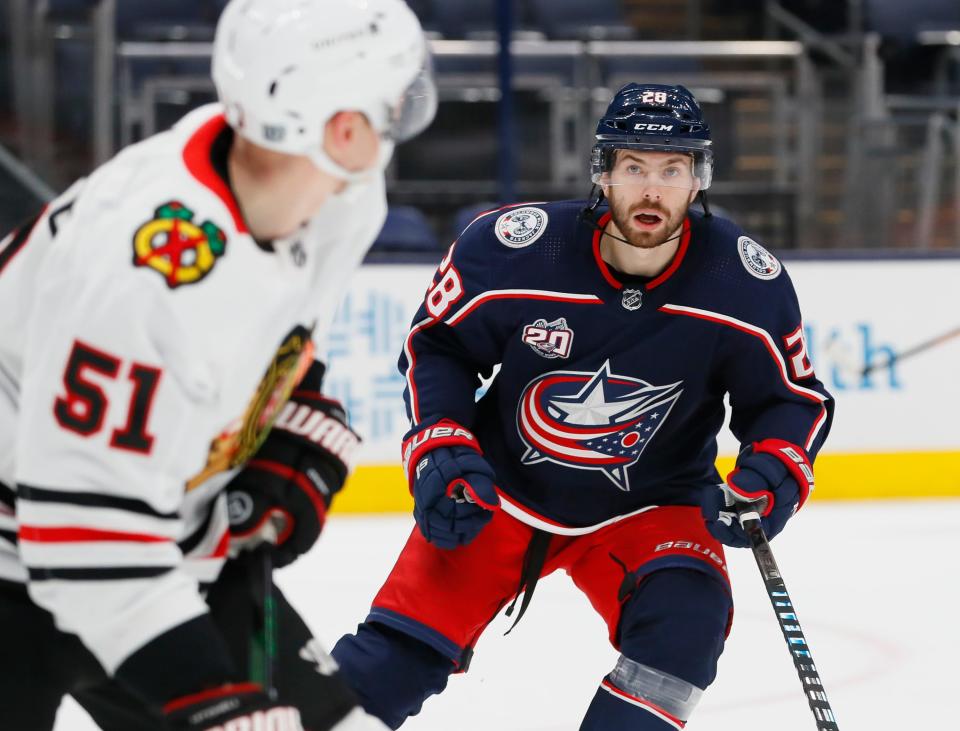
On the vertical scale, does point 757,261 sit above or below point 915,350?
above

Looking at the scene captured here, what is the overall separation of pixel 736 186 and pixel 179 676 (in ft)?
16.4

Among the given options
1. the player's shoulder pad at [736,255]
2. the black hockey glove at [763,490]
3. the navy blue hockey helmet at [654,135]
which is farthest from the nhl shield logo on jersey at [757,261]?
the black hockey glove at [763,490]

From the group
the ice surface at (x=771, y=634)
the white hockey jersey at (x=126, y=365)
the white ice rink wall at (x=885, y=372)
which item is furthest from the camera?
the white ice rink wall at (x=885, y=372)

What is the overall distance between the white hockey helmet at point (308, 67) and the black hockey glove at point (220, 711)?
43 cm

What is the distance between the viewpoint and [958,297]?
471 centimetres

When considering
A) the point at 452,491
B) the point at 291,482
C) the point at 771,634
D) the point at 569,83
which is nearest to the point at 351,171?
the point at 291,482

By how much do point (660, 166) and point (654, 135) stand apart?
0.05 meters

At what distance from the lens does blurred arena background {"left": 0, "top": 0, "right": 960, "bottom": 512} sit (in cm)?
465

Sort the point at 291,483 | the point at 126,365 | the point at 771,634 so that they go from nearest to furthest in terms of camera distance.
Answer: the point at 126,365 < the point at 291,483 < the point at 771,634

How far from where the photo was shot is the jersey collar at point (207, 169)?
3.82 feet

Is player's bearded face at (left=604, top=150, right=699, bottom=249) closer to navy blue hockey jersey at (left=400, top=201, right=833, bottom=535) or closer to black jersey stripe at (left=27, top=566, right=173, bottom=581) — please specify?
navy blue hockey jersey at (left=400, top=201, right=833, bottom=535)

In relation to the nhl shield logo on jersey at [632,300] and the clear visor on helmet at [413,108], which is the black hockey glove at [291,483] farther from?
the nhl shield logo on jersey at [632,300]

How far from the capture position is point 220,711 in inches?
45.9

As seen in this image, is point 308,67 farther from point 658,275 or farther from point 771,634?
point 771,634
